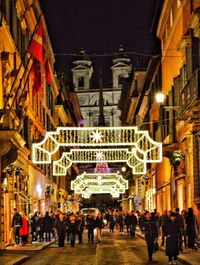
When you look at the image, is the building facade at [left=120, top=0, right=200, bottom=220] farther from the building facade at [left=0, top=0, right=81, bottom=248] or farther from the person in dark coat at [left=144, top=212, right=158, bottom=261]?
the building facade at [left=0, top=0, right=81, bottom=248]

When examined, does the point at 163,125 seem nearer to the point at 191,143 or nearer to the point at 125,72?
the point at 191,143

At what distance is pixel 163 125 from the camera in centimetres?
4653

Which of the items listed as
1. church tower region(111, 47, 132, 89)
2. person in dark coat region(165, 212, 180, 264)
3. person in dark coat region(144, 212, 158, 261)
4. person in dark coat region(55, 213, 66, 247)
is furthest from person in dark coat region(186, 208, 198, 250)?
church tower region(111, 47, 132, 89)

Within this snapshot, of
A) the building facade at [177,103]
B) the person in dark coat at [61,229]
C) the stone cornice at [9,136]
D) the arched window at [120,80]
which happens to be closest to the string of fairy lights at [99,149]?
the building facade at [177,103]

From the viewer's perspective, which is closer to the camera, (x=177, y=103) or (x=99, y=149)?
(x=177, y=103)

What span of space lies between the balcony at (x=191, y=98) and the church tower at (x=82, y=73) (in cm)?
15686

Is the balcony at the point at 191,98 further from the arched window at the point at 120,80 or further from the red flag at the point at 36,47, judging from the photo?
the arched window at the point at 120,80

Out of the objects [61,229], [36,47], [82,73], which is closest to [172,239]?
[36,47]

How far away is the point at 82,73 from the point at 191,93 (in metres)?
163

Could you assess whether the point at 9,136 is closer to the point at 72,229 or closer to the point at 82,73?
the point at 72,229

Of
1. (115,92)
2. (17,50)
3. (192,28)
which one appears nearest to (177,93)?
(192,28)

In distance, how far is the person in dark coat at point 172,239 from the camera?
22.5 m

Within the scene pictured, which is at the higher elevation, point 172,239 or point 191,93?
point 191,93

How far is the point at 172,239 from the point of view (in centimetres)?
2270
